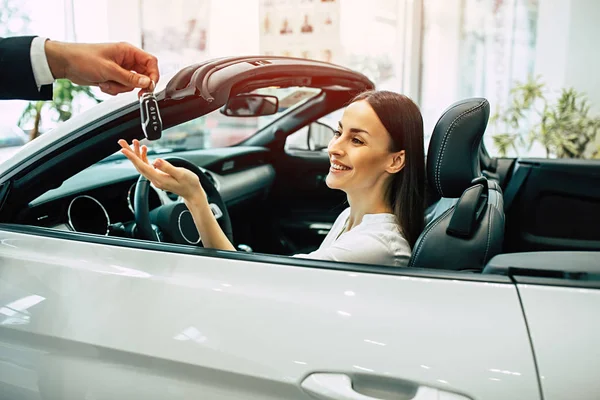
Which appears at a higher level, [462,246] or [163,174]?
[163,174]

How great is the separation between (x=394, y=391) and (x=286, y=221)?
75.7 inches

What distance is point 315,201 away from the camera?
276 centimetres

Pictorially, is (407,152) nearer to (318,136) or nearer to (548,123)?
(318,136)

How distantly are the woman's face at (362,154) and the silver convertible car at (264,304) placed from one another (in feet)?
0.46

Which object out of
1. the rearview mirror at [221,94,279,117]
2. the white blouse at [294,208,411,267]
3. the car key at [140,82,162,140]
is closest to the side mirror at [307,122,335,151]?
the rearview mirror at [221,94,279,117]

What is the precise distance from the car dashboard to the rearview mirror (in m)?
0.30

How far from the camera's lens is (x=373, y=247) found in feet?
4.22

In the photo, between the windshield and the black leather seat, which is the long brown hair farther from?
the windshield

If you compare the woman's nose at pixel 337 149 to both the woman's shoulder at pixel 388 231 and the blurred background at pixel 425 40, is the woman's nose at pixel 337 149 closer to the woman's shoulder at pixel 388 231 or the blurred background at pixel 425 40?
the woman's shoulder at pixel 388 231

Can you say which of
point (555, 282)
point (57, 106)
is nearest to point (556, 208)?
point (555, 282)

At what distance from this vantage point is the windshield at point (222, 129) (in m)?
2.46

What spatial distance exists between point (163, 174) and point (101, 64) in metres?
0.27

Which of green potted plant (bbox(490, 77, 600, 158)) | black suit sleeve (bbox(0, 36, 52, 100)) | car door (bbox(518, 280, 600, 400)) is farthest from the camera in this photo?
green potted plant (bbox(490, 77, 600, 158))

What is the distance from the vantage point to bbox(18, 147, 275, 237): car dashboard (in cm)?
156
